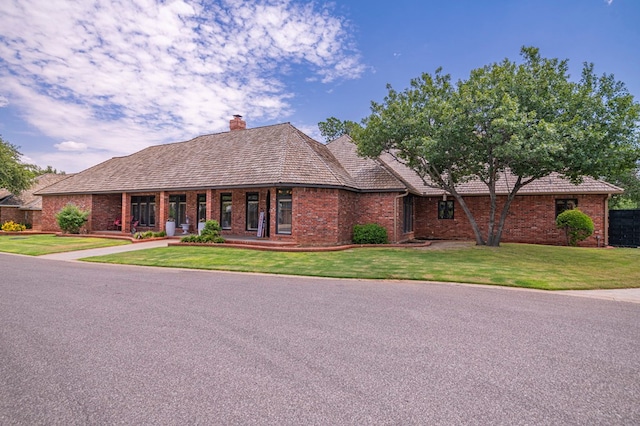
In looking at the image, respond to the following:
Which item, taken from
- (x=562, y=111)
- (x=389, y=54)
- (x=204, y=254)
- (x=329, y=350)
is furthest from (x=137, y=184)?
(x=562, y=111)

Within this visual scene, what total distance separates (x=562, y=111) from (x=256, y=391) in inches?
589

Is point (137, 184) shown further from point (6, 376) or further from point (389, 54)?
point (6, 376)

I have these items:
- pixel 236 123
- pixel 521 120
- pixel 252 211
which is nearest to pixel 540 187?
pixel 521 120

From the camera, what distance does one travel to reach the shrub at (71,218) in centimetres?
2138

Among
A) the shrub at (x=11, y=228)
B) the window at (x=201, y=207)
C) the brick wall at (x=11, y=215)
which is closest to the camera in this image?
the window at (x=201, y=207)

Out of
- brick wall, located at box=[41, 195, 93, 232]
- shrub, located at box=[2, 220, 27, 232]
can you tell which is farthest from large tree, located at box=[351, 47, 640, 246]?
shrub, located at box=[2, 220, 27, 232]

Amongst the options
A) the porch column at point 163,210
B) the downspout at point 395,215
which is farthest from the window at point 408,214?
the porch column at point 163,210

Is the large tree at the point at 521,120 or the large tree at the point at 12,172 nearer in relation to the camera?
the large tree at the point at 521,120

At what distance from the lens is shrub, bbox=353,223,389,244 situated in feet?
53.5

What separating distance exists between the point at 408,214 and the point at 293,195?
7.33 m

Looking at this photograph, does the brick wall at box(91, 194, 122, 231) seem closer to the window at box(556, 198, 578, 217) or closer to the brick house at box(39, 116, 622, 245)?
the brick house at box(39, 116, 622, 245)

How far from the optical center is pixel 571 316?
579 centimetres

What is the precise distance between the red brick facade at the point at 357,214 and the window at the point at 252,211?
22cm

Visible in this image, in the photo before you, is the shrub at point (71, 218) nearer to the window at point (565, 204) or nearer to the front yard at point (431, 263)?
the front yard at point (431, 263)
